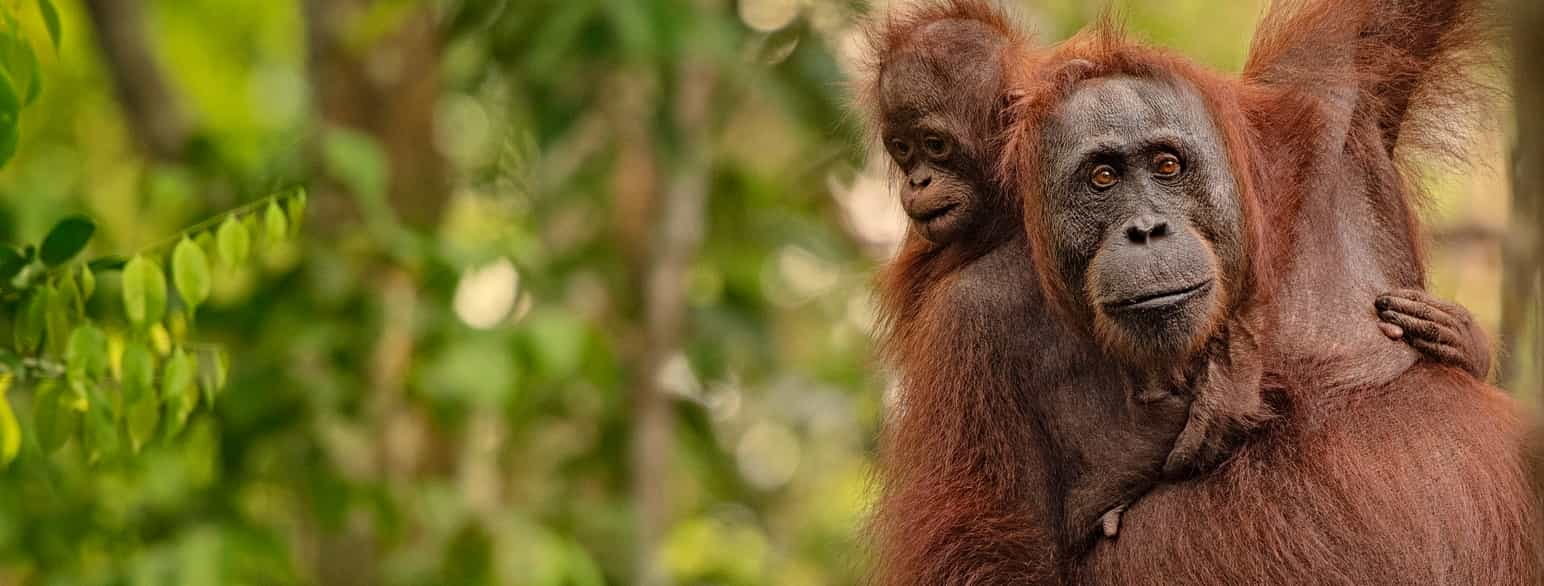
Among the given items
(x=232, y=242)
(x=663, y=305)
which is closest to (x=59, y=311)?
(x=232, y=242)

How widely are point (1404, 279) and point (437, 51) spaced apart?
394cm

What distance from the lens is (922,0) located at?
4.48m

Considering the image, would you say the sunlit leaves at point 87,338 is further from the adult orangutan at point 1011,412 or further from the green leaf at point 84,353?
the adult orangutan at point 1011,412

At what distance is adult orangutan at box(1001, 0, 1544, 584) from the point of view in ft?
10.4

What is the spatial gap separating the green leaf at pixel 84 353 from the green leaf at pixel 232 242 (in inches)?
11.9

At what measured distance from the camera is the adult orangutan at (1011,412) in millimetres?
3330

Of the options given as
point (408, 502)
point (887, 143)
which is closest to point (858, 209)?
point (408, 502)

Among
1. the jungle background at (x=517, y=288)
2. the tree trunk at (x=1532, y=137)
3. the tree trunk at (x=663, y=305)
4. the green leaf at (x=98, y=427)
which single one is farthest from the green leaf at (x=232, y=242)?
the tree trunk at (x=663, y=305)

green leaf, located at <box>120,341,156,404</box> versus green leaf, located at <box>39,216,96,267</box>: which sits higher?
green leaf, located at <box>39,216,96,267</box>

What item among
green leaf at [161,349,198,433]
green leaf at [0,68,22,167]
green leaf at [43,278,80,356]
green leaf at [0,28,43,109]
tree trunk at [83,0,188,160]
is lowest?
green leaf at [161,349,198,433]

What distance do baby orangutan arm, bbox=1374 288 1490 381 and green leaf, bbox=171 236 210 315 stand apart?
2.39 metres

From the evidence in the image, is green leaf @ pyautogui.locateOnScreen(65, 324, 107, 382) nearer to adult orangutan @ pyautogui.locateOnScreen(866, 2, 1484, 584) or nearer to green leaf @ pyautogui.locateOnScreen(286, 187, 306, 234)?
green leaf @ pyautogui.locateOnScreen(286, 187, 306, 234)

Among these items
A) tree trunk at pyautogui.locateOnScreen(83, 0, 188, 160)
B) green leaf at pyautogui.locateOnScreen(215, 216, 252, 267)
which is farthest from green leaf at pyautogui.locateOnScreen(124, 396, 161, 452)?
tree trunk at pyautogui.locateOnScreen(83, 0, 188, 160)

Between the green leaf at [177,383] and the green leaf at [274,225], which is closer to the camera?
the green leaf at [177,383]
